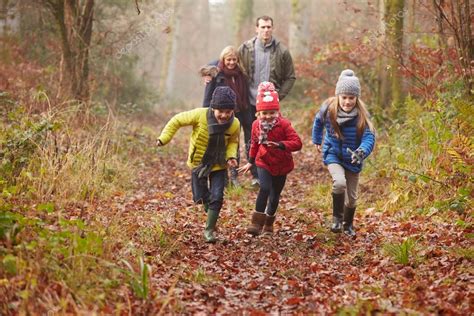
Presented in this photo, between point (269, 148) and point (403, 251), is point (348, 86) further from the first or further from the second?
point (403, 251)

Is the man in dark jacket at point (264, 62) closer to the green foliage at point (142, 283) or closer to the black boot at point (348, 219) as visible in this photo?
the black boot at point (348, 219)

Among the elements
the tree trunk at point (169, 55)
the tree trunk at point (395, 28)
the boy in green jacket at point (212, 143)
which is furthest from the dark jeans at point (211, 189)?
the tree trunk at point (169, 55)

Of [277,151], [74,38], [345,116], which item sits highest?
[74,38]

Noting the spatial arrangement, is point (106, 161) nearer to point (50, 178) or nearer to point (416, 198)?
point (50, 178)

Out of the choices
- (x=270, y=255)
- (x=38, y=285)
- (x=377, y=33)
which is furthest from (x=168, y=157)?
(x=38, y=285)

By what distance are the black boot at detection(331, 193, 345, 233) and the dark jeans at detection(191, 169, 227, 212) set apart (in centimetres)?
138

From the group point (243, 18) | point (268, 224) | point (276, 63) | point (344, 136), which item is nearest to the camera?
point (344, 136)

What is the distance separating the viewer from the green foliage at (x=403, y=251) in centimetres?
637

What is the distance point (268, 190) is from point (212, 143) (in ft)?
3.13

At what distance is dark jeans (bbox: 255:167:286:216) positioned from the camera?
7.95 metres

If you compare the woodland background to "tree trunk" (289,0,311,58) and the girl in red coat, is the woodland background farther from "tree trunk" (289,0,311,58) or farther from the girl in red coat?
"tree trunk" (289,0,311,58)

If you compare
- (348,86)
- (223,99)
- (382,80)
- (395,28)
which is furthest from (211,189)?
(382,80)

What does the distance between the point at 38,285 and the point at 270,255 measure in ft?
9.80

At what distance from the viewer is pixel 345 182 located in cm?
771
